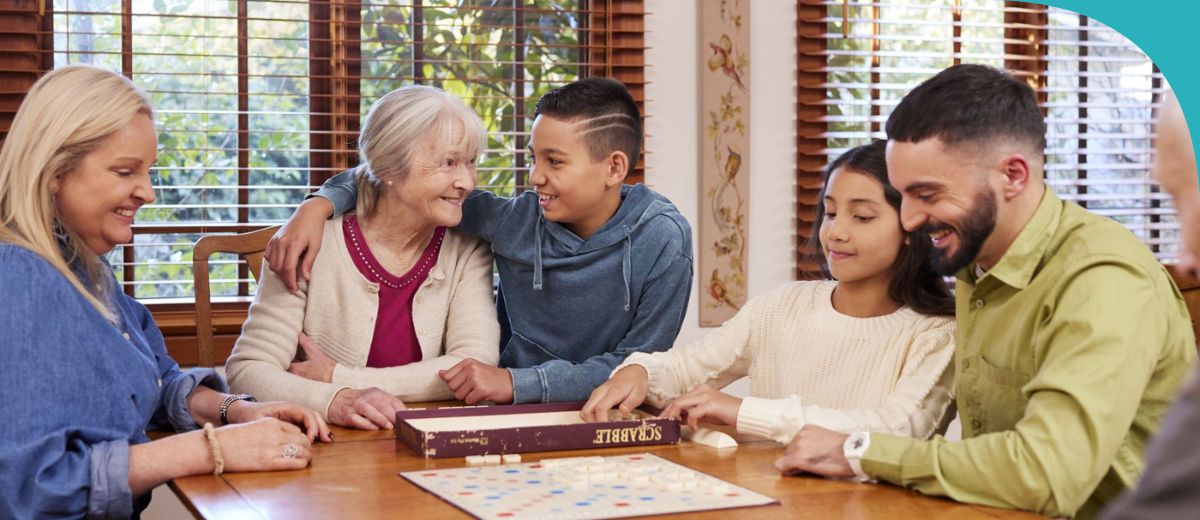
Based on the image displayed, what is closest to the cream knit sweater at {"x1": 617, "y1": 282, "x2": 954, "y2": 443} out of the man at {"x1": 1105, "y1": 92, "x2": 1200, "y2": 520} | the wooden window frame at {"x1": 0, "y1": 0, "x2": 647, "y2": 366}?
the man at {"x1": 1105, "y1": 92, "x2": 1200, "y2": 520}

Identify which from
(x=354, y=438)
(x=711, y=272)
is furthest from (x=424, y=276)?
(x=711, y=272)

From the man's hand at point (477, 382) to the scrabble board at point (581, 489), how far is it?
1.81 feet

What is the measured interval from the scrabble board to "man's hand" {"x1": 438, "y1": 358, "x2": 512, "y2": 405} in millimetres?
552

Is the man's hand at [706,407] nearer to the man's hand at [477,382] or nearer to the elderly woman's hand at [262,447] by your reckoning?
the man's hand at [477,382]

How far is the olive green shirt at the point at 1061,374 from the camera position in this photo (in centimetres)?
146

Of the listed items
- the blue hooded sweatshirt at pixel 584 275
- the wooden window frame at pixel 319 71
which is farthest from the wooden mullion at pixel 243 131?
the blue hooded sweatshirt at pixel 584 275

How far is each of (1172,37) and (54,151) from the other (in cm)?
277

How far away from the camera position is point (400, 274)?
8.16ft

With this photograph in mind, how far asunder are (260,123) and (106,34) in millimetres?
505

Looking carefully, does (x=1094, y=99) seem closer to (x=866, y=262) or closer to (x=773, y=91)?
(x=773, y=91)

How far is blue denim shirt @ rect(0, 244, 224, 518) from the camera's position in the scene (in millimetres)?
1564

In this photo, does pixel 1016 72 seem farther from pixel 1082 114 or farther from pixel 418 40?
pixel 418 40

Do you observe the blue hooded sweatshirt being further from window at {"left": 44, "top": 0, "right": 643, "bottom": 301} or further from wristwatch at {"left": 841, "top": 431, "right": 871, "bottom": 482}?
window at {"left": 44, "top": 0, "right": 643, "bottom": 301}

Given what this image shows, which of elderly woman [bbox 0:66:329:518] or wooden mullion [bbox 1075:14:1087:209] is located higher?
wooden mullion [bbox 1075:14:1087:209]
